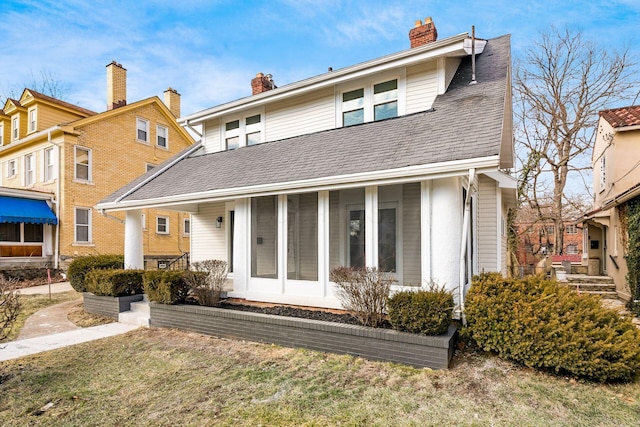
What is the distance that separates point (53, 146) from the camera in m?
18.3

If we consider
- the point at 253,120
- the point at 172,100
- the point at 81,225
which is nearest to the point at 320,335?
the point at 253,120

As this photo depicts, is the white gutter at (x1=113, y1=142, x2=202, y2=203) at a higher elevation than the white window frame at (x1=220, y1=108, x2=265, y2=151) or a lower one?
lower

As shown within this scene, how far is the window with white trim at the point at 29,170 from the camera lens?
64.2 ft

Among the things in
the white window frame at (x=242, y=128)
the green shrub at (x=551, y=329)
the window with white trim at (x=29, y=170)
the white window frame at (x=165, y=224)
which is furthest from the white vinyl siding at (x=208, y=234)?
the window with white trim at (x=29, y=170)

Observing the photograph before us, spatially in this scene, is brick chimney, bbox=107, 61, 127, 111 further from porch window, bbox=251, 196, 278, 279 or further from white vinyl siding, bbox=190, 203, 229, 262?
porch window, bbox=251, 196, 278, 279

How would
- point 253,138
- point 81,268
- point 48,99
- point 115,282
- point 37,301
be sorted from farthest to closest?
point 48,99 → point 253,138 → point 37,301 → point 81,268 → point 115,282

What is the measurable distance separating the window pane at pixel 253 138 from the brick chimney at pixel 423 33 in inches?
215

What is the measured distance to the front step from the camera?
28.2ft

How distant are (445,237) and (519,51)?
21.1 m

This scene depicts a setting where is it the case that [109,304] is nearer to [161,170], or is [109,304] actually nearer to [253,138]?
[161,170]

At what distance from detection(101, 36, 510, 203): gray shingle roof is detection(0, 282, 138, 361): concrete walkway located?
3540mm

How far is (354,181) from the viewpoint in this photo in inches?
272

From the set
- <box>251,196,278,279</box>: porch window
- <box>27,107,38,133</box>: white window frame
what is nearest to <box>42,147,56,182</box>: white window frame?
<box>27,107,38,133</box>: white window frame

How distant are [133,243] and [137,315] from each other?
8.78ft
